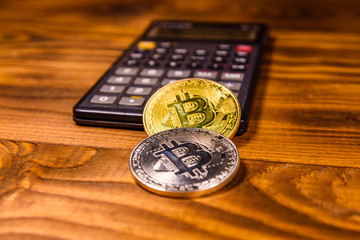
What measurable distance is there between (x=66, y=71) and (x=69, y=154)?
0.22 metres

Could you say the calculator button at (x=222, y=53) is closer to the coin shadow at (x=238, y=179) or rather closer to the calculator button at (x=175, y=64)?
the calculator button at (x=175, y=64)

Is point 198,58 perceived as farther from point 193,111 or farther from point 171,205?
point 171,205

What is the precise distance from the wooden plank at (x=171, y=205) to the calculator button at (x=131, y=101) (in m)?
0.08

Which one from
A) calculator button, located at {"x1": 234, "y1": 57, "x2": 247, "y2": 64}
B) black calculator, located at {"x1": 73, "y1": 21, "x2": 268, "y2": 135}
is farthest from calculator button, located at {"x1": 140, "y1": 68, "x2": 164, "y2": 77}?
calculator button, located at {"x1": 234, "y1": 57, "x2": 247, "y2": 64}

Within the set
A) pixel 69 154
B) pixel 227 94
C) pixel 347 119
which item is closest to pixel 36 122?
pixel 69 154

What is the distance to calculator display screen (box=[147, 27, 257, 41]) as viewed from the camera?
599mm

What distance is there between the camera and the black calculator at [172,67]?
16.8 inches

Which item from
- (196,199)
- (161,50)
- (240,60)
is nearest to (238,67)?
(240,60)

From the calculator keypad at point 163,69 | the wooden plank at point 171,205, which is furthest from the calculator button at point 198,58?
the wooden plank at point 171,205

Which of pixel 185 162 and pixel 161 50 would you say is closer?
pixel 185 162

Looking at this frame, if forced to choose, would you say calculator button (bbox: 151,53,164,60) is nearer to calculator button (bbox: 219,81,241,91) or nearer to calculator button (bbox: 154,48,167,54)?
calculator button (bbox: 154,48,167,54)

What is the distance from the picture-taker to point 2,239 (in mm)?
291

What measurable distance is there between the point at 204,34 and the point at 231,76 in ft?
0.52

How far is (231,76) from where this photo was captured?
1.57 feet
